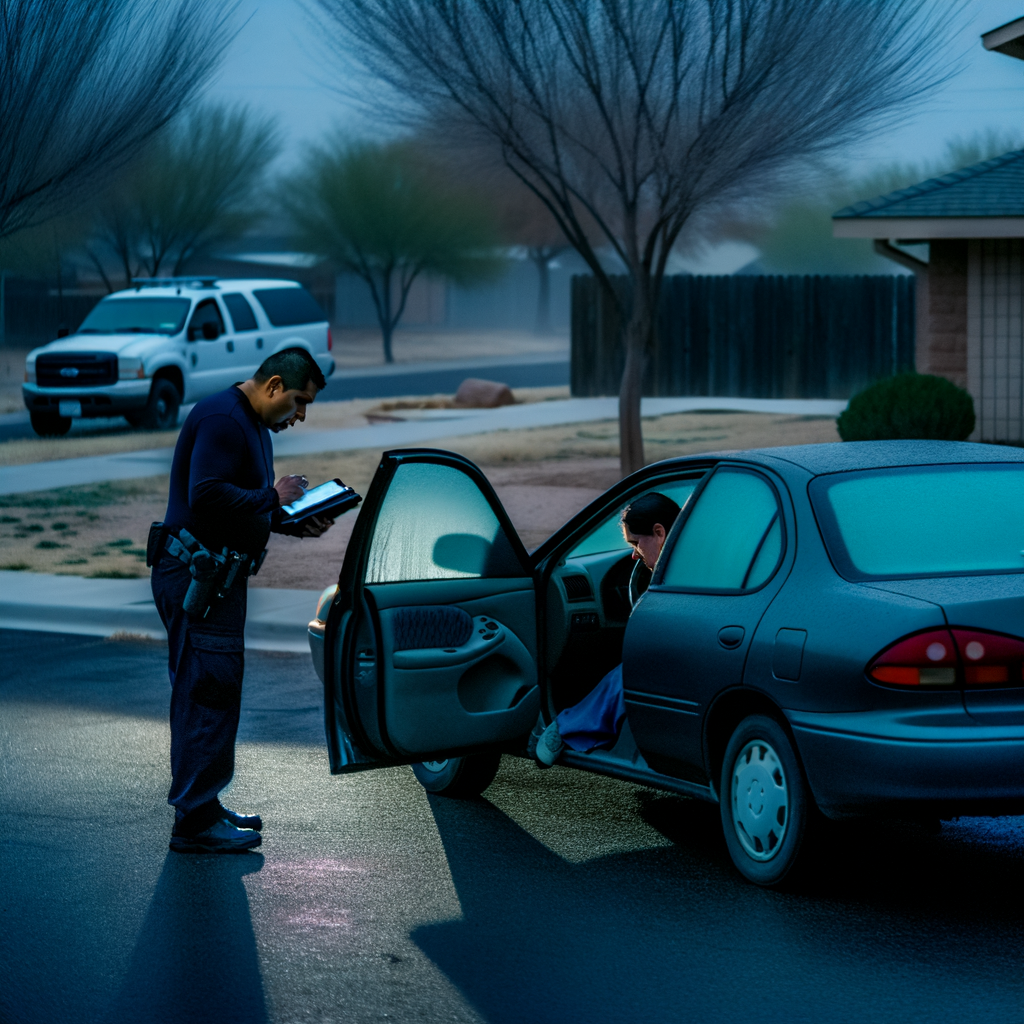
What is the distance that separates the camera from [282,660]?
34.8ft

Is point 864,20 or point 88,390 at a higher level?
point 864,20

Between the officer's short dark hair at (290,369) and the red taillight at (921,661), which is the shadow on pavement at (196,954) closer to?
the officer's short dark hair at (290,369)

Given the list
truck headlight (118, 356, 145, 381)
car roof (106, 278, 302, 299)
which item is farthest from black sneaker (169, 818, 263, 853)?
car roof (106, 278, 302, 299)

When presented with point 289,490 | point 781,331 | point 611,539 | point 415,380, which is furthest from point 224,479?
point 415,380

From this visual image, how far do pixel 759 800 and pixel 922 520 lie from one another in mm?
1062

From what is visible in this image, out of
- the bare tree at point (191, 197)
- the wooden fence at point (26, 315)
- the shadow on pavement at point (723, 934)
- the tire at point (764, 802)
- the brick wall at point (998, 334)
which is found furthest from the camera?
the wooden fence at point (26, 315)

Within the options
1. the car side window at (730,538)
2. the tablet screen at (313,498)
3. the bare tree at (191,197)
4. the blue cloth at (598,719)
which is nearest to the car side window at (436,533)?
the tablet screen at (313,498)

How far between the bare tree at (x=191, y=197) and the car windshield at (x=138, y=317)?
81.4 ft

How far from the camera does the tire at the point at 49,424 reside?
27.0 m

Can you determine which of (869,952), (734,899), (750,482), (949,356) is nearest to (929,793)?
(869,952)

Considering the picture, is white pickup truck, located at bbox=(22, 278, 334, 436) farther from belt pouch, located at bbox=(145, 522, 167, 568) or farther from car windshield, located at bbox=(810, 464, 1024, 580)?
car windshield, located at bbox=(810, 464, 1024, 580)

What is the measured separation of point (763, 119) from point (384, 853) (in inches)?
511

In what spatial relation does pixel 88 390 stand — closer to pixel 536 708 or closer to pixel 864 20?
pixel 864 20

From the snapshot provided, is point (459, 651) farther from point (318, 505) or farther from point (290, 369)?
point (290, 369)
